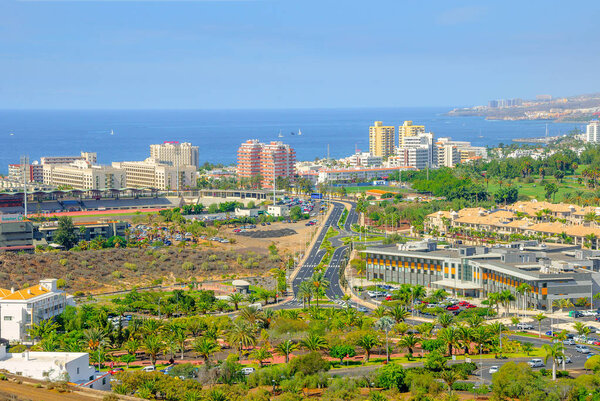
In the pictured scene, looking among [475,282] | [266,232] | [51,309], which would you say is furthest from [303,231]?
[51,309]

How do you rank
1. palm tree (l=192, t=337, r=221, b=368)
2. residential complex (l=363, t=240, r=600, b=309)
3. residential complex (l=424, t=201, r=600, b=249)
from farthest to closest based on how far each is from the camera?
1. residential complex (l=424, t=201, r=600, b=249)
2. residential complex (l=363, t=240, r=600, b=309)
3. palm tree (l=192, t=337, r=221, b=368)

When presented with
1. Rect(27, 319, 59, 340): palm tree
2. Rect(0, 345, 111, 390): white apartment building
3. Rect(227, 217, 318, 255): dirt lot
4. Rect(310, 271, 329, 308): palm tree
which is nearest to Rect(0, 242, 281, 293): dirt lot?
Rect(227, 217, 318, 255): dirt lot

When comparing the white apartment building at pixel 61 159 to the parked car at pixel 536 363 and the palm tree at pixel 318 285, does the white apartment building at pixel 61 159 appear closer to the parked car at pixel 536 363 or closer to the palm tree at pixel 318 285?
the palm tree at pixel 318 285

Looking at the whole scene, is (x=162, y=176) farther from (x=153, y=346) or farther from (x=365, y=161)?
(x=153, y=346)

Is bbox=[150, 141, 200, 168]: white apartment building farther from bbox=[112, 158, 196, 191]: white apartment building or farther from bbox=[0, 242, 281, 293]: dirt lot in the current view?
bbox=[0, 242, 281, 293]: dirt lot

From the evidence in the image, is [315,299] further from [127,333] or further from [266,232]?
[266,232]

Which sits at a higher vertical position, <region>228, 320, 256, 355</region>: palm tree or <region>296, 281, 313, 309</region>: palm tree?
<region>296, 281, 313, 309</region>: palm tree

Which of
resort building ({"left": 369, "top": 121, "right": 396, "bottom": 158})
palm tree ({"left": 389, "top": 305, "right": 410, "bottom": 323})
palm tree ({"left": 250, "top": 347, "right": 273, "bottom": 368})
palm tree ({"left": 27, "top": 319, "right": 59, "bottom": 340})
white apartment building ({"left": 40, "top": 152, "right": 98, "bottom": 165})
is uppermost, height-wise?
resort building ({"left": 369, "top": 121, "right": 396, "bottom": 158})
